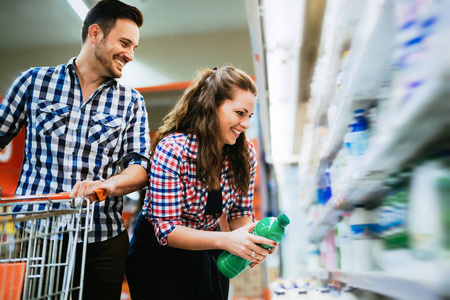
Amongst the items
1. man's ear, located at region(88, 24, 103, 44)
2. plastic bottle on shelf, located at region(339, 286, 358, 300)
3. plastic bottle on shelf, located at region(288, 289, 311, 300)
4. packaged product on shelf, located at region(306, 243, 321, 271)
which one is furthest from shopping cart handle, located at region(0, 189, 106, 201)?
packaged product on shelf, located at region(306, 243, 321, 271)

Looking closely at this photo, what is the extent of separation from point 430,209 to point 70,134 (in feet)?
4.73

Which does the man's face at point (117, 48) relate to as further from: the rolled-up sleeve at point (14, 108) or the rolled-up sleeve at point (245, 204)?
the rolled-up sleeve at point (245, 204)

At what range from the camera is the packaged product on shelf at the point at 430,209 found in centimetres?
99

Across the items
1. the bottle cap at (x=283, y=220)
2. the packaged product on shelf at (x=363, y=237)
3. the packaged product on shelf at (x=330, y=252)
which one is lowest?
the packaged product on shelf at (x=330, y=252)

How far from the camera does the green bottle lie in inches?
56.2

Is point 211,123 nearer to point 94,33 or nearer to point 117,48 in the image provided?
point 117,48

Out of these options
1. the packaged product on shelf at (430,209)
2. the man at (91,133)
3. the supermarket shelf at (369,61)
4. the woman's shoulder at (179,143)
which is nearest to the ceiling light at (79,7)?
the man at (91,133)

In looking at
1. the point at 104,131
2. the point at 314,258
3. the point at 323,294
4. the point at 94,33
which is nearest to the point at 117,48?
the point at 94,33

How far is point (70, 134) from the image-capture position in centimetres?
179

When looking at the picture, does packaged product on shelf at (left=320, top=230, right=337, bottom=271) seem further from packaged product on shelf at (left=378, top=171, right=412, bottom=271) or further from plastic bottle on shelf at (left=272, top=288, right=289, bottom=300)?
packaged product on shelf at (left=378, top=171, right=412, bottom=271)

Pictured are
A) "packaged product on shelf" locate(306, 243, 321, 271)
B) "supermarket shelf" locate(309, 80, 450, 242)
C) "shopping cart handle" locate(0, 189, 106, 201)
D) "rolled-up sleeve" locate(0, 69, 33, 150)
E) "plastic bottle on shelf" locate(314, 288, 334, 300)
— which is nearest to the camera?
"supermarket shelf" locate(309, 80, 450, 242)

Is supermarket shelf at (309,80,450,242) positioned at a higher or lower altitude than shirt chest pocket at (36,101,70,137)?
lower

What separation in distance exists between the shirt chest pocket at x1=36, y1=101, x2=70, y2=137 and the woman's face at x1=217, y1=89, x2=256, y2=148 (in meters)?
0.70

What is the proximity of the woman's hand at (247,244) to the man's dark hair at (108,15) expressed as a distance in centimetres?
119
